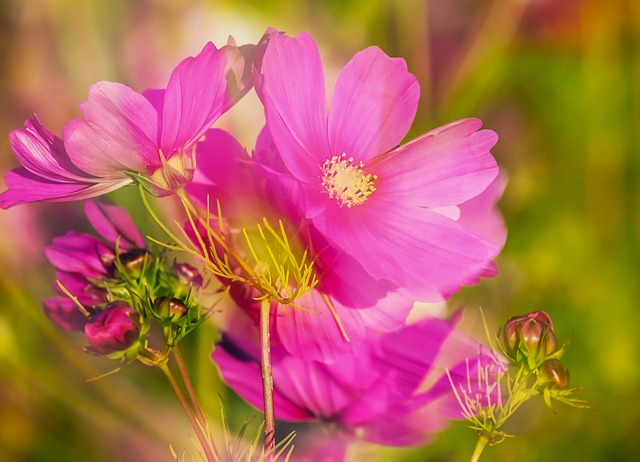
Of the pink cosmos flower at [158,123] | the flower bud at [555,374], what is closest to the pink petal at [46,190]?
the pink cosmos flower at [158,123]

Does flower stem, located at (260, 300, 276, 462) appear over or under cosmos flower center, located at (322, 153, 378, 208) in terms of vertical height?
under

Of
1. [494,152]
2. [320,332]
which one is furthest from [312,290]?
[494,152]

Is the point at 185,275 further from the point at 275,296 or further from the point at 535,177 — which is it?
the point at 535,177

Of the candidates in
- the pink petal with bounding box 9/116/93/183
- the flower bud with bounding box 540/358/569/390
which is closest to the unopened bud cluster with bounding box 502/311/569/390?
the flower bud with bounding box 540/358/569/390

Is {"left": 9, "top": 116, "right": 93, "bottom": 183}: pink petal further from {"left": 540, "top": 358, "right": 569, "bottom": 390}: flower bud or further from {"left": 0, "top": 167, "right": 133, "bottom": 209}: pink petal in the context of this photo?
{"left": 540, "top": 358, "right": 569, "bottom": 390}: flower bud

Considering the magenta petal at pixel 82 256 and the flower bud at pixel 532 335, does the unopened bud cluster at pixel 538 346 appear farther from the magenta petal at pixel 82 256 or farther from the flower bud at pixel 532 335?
the magenta petal at pixel 82 256

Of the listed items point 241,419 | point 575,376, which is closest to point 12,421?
point 241,419
